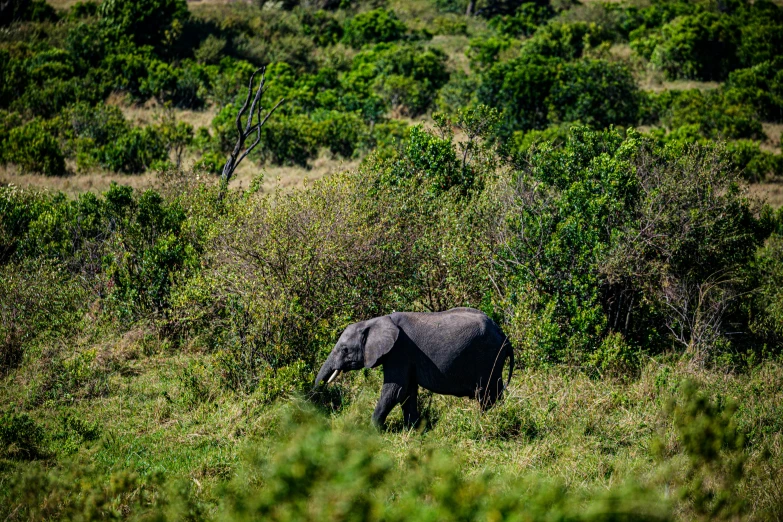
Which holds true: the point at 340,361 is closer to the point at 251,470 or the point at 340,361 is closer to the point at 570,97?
the point at 251,470

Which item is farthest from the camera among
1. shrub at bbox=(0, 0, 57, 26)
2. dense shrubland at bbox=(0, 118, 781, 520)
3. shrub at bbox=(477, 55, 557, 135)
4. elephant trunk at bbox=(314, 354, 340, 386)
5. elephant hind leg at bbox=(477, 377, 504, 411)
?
shrub at bbox=(0, 0, 57, 26)

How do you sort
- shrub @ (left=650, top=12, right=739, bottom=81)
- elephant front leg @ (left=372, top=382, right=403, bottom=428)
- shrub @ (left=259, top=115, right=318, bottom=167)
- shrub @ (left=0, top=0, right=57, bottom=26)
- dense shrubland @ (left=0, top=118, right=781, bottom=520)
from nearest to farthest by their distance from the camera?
elephant front leg @ (left=372, top=382, right=403, bottom=428) < dense shrubland @ (left=0, top=118, right=781, bottom=520) < shrub @ (left=259, top=115, right=318, bottom=167) < shrub @ (left=650, top=12, right=739, bottom=81) < shrub @ (left=0, top=0, right=57, bottom=26)

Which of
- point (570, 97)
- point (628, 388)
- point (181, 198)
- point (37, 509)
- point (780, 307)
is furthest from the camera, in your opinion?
point (570, 97)

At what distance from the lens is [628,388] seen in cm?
982

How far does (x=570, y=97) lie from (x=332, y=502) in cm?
2533

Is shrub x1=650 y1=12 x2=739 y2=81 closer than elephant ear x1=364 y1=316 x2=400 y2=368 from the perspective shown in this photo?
No

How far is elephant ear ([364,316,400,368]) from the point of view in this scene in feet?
26.7

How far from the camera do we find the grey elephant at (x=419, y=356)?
830 cm

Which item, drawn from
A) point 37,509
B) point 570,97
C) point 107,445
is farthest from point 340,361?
point 570,97

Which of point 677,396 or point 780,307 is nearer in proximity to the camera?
point 677,396

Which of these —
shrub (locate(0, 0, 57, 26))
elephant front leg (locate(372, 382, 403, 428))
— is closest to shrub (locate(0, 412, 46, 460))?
elephant front leg (locate(372, 382, 403, 428))

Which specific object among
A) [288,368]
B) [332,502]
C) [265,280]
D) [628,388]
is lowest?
[628,388]

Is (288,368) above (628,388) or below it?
above

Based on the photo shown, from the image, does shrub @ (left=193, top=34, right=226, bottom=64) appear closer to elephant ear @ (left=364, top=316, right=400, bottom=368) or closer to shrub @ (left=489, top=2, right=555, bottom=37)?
shrub @ (left=489, top=2, right=555, bottom=37)
